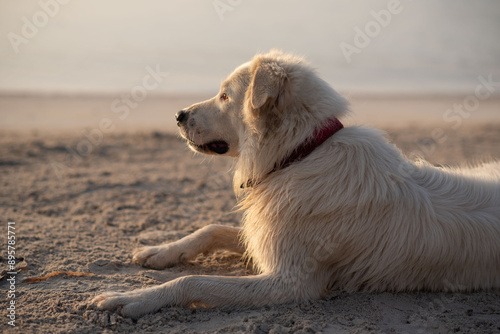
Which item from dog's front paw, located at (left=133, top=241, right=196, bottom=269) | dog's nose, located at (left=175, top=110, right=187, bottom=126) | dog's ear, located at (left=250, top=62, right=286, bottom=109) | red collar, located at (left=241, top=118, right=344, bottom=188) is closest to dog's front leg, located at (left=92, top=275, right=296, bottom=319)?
dog's front paw, located at (left=133, top=241, right=196, bottom=269)

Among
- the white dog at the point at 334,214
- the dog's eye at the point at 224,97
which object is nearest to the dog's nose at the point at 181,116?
the dog's eye at the point at 224,97

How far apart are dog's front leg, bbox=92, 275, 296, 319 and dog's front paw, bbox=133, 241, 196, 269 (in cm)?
83

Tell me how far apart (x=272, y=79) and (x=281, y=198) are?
969 mm

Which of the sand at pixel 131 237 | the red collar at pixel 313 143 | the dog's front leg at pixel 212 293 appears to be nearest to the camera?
the sand at pixel 131 237

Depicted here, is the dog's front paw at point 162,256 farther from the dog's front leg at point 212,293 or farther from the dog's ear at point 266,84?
the dog's ear at point 266,84

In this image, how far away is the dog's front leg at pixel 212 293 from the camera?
11.3ft

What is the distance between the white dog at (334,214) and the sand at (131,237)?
152mm

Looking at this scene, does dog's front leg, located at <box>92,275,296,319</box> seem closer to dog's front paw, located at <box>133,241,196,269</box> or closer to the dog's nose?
dog's front paw, located at <box>133,241,196,269</box>

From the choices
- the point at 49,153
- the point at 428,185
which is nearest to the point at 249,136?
the point at 428,185

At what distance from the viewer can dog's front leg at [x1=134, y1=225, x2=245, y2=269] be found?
441 cm

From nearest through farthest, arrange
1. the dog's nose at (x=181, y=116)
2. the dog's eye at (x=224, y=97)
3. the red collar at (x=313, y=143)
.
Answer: the red collar at (x=313, y=143) → the dog's eye at (x=224, y=97) → the dog's nose at (x=181, y=116)

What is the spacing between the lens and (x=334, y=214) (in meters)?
3.73

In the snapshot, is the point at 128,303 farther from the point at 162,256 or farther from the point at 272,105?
the point at 272,105

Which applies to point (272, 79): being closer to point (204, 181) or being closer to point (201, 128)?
point (201, 128)
